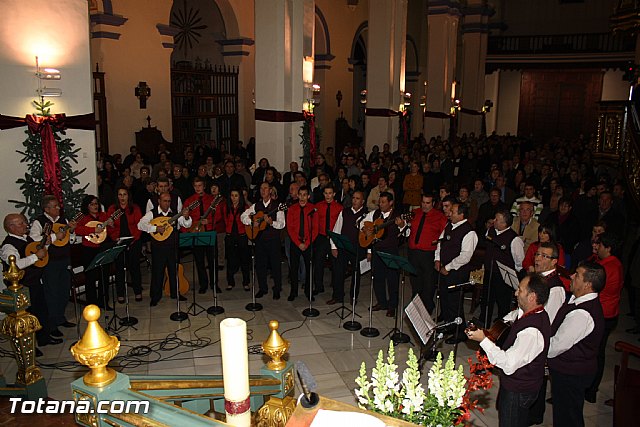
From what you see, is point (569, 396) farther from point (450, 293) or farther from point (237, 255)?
point (237, 255)

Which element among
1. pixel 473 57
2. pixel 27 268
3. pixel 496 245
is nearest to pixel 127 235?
pixel 27 268

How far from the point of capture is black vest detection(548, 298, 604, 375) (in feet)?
16.0

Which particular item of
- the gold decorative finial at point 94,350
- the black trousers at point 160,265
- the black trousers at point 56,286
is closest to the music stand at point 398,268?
the black trousers at point 160,265

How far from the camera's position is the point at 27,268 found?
7.11 meters

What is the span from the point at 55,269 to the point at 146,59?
10800 millimetres

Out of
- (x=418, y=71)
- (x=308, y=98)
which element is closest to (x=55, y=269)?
(x=308, y=98)

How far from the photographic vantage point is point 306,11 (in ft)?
45.8

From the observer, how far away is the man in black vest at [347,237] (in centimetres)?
881

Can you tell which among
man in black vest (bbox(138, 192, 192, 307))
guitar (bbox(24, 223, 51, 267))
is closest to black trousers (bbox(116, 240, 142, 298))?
man in black vest (bbox(138, 192, 192, 307))

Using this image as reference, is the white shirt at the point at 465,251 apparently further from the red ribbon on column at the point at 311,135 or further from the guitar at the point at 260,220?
the red ribbon on column at the point at 311,135

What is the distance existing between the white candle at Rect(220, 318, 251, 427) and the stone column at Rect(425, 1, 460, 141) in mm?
22259

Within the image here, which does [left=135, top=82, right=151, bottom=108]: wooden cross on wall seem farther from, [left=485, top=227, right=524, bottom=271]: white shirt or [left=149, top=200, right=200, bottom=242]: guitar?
[left=485, top=227, right=524, bottom=271]: white shirt

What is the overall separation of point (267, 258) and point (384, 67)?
1136cm

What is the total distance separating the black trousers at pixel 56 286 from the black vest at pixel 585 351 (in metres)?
6.37
